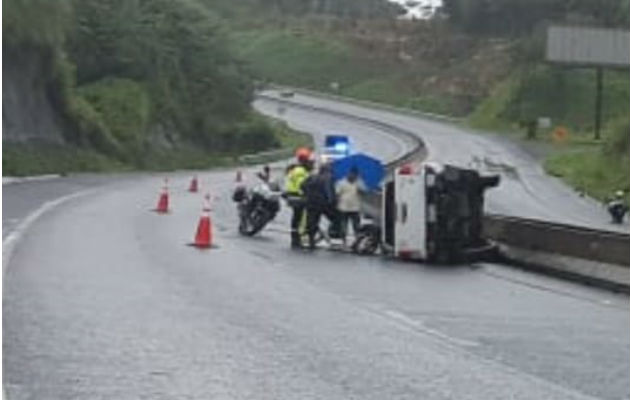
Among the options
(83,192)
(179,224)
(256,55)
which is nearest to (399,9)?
(256,55)

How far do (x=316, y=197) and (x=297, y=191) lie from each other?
915 mm

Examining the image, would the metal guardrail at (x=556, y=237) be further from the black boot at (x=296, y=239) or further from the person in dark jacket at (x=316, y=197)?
the black boot at (x=296, y=239)

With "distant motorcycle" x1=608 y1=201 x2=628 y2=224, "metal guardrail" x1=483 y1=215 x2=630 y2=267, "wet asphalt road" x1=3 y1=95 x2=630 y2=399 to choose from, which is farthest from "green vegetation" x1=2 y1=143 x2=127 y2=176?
"wet asphalt road" x1=3 y1=95 x2=630 y2=399

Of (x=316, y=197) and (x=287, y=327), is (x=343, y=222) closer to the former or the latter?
(x=316, y=197)

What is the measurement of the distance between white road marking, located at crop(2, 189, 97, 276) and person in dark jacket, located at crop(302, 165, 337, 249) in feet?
15.8

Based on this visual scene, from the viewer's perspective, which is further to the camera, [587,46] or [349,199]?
[587,46]

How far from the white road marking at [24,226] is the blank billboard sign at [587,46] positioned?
39.0 meters

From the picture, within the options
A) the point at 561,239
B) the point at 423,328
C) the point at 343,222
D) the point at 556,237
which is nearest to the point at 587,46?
the point at 343,222

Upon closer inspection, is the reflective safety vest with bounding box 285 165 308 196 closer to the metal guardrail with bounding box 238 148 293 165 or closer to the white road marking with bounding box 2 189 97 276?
the white road marking with bounding box 2 189 97 276

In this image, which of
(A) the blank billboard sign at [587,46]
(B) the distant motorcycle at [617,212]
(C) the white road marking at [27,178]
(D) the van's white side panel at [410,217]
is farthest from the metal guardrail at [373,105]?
(D) the van's white side panel at [410,217]

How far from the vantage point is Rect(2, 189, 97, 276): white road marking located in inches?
782

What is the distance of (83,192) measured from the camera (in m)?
43.4

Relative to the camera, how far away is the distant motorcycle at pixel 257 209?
2788 cm

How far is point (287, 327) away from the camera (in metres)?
13.3
